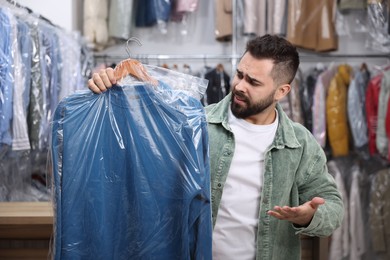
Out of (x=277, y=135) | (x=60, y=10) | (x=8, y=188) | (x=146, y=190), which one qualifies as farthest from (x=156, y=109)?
(x=60, y=10)

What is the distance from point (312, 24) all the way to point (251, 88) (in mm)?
2479

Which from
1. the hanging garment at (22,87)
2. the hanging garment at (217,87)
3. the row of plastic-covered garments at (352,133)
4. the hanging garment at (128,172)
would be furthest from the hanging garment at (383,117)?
the hanging garment at (128,172)

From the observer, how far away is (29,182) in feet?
10.4

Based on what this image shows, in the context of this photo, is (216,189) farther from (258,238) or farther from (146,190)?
(146,190)

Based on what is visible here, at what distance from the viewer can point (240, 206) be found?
1710mm

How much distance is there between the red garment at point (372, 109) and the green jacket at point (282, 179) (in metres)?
2.11

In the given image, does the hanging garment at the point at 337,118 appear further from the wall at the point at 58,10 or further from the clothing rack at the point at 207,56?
the wall at the point at 58,10

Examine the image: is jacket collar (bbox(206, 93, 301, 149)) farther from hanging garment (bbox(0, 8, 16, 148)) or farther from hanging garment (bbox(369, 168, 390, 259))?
hanging garment (bbox(369, 168, 390, 259))

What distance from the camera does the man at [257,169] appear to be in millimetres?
1696

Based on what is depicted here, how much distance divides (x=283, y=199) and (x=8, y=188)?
178 cm

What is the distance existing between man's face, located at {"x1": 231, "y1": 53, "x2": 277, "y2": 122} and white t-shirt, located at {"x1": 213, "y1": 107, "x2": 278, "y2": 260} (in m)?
0.10

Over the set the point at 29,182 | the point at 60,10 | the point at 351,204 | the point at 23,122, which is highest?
the point at 60,10

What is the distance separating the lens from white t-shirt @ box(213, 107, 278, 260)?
1705 millimetres

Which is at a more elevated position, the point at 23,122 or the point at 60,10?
the point at 60,10
